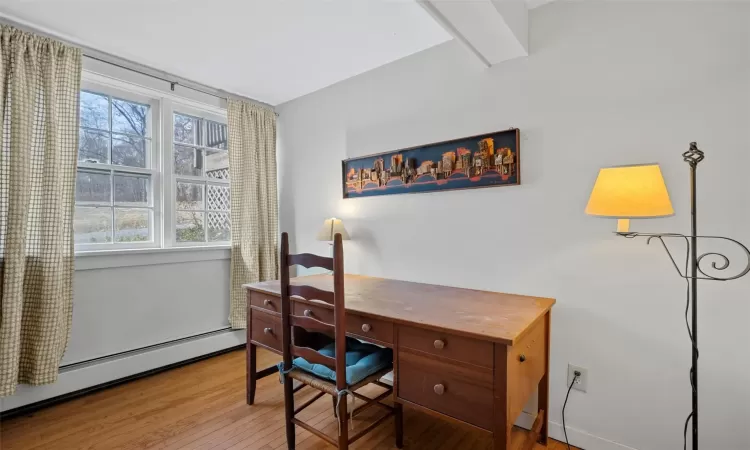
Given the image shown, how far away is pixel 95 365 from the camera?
233 cm

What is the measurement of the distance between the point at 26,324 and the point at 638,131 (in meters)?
3.50

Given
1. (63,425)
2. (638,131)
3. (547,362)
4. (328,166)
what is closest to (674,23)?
(638,131)

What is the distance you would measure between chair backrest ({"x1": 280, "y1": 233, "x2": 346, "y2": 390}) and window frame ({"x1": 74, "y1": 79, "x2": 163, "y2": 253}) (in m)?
1.73

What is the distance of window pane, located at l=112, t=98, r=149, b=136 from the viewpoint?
101 inches

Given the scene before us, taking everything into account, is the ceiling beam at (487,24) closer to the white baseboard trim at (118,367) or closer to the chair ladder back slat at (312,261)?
the chair ladder back slat at (312,261)

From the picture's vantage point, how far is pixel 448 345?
1314 mm

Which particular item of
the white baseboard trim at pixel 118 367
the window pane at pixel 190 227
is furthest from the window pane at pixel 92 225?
the white baseboard trim at pixel 118 367

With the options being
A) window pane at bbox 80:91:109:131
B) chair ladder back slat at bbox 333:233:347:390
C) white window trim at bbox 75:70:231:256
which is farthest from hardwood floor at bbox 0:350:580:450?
window pane at bbox 80:91:109:131

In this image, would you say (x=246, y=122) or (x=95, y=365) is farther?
(x=246, y=122)

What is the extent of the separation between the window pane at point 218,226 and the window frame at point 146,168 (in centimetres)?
42

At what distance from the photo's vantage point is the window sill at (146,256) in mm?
2312

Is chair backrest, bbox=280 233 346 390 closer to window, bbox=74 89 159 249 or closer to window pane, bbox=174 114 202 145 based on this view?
window, bbox=74 89 159 249

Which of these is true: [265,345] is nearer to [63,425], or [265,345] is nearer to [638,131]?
[63,425]

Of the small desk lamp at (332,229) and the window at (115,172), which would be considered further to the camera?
the small desk lamp at (332,229)
